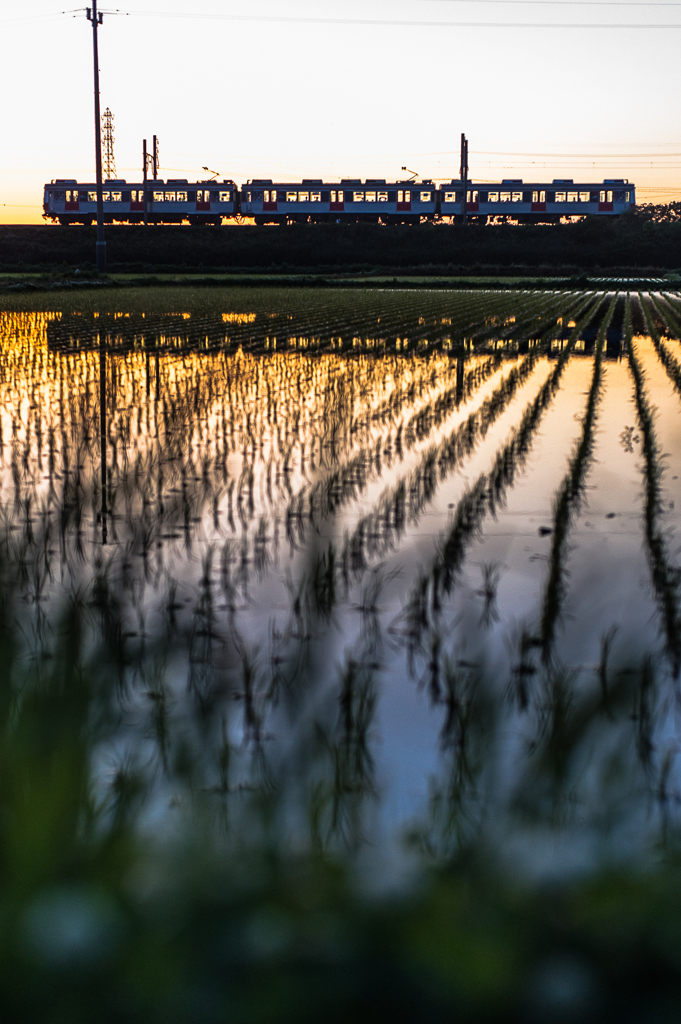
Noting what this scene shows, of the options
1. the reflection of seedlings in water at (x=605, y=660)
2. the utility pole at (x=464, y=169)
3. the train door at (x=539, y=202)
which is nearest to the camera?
the reflection of seedlings in water at (x=605, y=660)

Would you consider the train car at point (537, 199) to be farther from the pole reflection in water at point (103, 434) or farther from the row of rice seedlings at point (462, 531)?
the row of rice seedlings at point (462, 531)

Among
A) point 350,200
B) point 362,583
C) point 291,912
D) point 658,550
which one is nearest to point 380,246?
point 350,200

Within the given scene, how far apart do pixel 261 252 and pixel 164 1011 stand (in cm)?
6814

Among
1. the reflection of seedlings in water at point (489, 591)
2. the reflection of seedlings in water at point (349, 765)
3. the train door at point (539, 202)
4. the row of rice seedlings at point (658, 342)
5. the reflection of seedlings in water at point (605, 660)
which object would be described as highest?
the train door at point (539, 202)

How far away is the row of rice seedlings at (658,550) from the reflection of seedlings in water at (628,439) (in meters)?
0.07

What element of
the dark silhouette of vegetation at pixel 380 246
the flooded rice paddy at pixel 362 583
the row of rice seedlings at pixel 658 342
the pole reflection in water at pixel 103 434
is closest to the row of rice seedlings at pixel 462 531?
the flooded rice paddy at pixel 362 583

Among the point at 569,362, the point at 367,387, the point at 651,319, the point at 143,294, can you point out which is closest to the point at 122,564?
the point at 367,387

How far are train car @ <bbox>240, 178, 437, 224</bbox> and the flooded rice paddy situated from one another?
53279 mm

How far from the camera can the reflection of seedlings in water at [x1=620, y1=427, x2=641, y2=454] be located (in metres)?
7.27

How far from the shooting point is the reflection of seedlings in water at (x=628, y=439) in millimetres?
7270

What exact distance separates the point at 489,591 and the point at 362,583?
0.55 meters

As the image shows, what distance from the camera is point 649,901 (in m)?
1.77

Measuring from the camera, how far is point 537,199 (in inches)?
2376

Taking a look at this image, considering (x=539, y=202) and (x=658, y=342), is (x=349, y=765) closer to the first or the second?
(x=658, y=342)
